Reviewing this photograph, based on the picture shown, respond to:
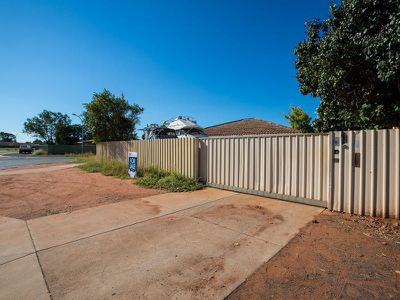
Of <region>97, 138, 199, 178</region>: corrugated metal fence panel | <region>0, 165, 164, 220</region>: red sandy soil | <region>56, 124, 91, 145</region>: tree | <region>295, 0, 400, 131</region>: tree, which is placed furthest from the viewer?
<region>56, 124, 91, 145</region>: tree

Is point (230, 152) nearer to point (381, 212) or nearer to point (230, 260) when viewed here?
point (381, 212)

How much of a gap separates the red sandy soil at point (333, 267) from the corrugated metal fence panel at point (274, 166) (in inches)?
65.5

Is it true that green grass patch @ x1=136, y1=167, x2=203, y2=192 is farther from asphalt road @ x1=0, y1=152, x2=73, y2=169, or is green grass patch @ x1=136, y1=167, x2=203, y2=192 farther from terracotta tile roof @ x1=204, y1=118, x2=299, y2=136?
asphalt road @ x1=0, y1=152, x2=73, y2=169

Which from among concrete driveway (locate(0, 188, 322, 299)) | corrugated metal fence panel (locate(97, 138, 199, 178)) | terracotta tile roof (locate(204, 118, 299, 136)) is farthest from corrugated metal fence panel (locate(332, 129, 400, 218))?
terracotta tile roof (locate(204, 118, 299, 136))

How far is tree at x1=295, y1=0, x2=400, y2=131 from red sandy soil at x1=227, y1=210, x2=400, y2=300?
10.4 ft

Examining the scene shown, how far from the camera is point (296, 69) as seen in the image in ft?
26.1

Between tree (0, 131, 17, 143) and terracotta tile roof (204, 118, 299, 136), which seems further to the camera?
tree (0, 131, 17, 143)

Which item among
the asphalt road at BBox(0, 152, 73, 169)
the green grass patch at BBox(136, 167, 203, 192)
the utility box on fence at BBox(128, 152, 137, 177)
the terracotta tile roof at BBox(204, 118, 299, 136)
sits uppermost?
the terracotta tile roof at BBox(204, 118, 299, 136)

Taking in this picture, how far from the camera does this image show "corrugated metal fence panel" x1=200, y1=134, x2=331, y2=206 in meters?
5.63

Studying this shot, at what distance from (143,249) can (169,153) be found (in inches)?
266

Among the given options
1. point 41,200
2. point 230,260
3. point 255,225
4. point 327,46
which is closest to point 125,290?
point 230,260

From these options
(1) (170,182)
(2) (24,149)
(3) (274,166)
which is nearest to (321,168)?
(3) (274,166)

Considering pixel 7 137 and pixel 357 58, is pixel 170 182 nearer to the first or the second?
pixel 357 58

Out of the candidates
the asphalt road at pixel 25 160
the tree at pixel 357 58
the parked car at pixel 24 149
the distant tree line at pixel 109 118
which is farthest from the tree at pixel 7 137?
the tree at pixel 357 58
